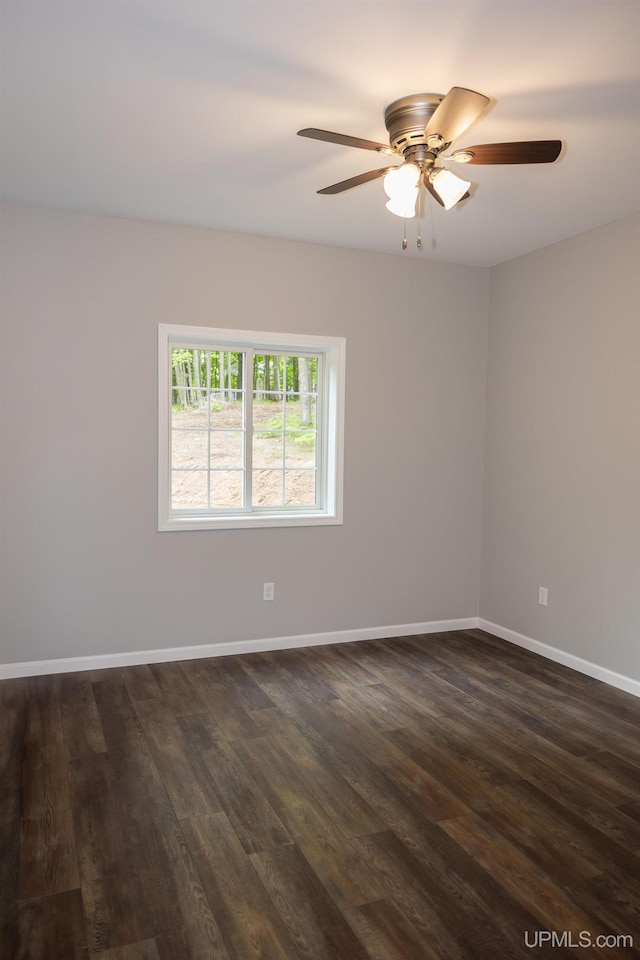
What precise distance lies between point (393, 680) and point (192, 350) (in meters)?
2.41

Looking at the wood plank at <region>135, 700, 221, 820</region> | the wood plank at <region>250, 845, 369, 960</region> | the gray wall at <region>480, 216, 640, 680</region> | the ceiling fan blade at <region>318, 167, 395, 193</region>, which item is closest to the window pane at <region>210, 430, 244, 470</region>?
the wood plank at <region>135, 700, 221, 820</region>

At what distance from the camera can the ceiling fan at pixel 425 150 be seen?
2.21 metres

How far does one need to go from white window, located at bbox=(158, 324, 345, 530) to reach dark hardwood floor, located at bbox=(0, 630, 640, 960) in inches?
43.2

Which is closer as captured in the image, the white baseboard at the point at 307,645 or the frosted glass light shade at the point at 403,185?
the frosted glass light shade at the point at 403,185

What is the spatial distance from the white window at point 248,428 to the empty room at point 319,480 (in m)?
0.02

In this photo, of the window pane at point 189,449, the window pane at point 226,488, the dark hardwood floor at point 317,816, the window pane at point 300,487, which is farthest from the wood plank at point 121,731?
the window pane at point 300,487

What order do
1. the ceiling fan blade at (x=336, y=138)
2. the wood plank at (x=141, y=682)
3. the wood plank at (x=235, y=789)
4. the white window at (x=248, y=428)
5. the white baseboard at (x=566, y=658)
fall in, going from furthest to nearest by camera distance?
the white window at (x=248, y=428) < the white baseboard at (x=566, y=658) < the wood plank at (x=141, y=682) < the wood plank at (x=235, y=789) < the ceiling fan blade at (x=336, y=138)

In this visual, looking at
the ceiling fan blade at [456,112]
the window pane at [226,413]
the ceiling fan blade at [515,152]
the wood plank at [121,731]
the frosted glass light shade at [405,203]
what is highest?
the ceiling fan blade at [456,112]

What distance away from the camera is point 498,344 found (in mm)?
4883

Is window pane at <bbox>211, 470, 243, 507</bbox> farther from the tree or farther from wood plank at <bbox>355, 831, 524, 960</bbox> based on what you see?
wood plank at <bbox>355, 831, 524, 960</bbox>

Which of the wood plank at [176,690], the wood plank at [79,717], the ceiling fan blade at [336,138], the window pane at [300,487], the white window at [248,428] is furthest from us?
the window pane at [300,487]

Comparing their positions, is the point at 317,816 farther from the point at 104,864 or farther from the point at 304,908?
the point at 104,864

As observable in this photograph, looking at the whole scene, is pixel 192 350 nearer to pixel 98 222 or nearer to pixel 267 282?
pixel 267 282

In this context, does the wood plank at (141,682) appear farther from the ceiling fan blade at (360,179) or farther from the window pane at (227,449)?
the ceiling fan blade at (360,179)
